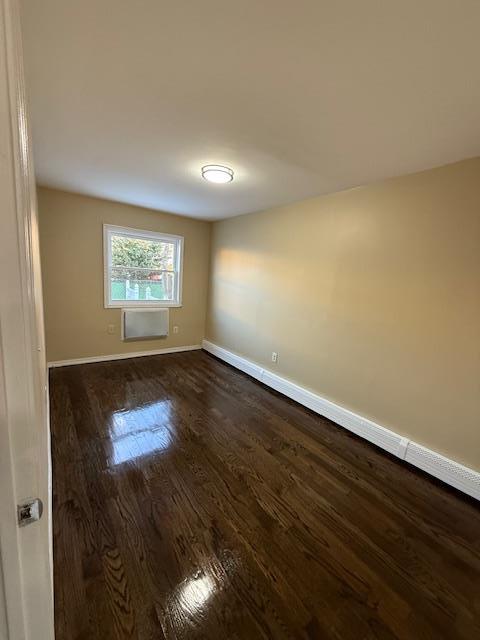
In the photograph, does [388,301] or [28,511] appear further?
[388,301]

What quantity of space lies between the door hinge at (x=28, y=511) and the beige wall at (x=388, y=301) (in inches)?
98.0

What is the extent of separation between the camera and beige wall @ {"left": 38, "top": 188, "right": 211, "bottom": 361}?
337cm

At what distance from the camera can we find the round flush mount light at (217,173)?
7.36 feet

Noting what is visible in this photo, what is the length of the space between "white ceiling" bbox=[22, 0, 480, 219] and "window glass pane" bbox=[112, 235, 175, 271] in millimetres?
1663

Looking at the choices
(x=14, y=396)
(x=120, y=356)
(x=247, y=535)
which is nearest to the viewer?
(x=14, y=396)

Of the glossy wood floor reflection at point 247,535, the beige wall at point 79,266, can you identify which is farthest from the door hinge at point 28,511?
the beige wall at point 79,266

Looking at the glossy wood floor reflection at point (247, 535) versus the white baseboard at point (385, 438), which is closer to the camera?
the glossy wood floor reflection at point (247, 535)

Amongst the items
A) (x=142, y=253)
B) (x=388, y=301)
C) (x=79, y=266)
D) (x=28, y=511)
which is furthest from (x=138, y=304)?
(x=28, y=511)

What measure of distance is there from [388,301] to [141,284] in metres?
3.45

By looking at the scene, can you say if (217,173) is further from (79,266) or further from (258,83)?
(79,266)

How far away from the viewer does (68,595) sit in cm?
116

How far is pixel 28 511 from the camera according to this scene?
52 cm

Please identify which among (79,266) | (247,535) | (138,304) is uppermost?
(79,266)

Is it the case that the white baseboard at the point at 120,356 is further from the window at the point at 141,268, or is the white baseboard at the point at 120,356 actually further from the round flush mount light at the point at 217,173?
the round flush mount light at the point at 217,173
